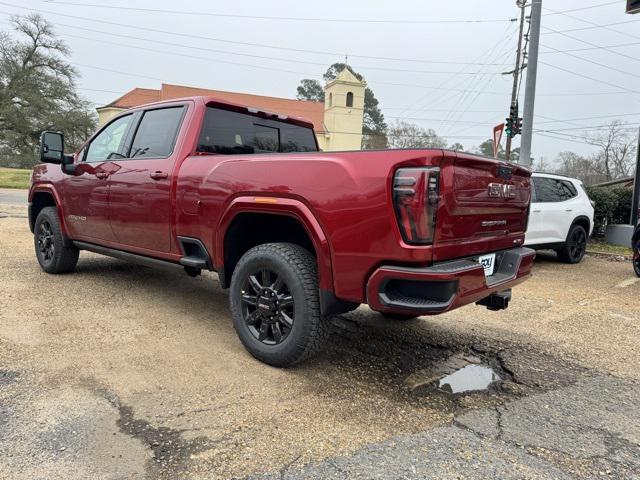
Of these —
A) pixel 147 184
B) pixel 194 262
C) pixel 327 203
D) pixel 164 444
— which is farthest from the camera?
pixel 147 184

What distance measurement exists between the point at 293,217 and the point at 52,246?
406 cm

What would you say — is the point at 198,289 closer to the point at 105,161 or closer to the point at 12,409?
the point at 105,161

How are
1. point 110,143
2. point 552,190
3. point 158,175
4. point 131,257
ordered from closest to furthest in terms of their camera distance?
point 158,175 < point 131,257 < point 110,143 < point 552,190

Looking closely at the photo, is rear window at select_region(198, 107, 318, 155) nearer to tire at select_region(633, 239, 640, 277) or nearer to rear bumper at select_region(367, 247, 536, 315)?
rear bumper at select_region(367, 247, 536, 315)

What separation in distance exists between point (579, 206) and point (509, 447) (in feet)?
24.4

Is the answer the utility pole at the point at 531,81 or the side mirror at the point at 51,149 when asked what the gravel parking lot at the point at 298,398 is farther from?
the utility pole at the point at 531,81

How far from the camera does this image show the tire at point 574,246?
8727mm

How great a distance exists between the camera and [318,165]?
9.86 ft

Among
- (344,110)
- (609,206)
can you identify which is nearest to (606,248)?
(609,206)

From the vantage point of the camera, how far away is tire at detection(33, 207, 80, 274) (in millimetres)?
5676

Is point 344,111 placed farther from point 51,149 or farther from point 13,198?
point 51,149

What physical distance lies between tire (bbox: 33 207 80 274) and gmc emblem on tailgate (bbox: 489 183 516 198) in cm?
481

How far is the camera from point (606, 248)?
34.5 feet

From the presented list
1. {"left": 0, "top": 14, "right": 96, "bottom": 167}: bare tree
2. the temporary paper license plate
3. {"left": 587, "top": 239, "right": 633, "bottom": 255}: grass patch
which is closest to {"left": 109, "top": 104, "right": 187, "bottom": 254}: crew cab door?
the temporary paper license plate
